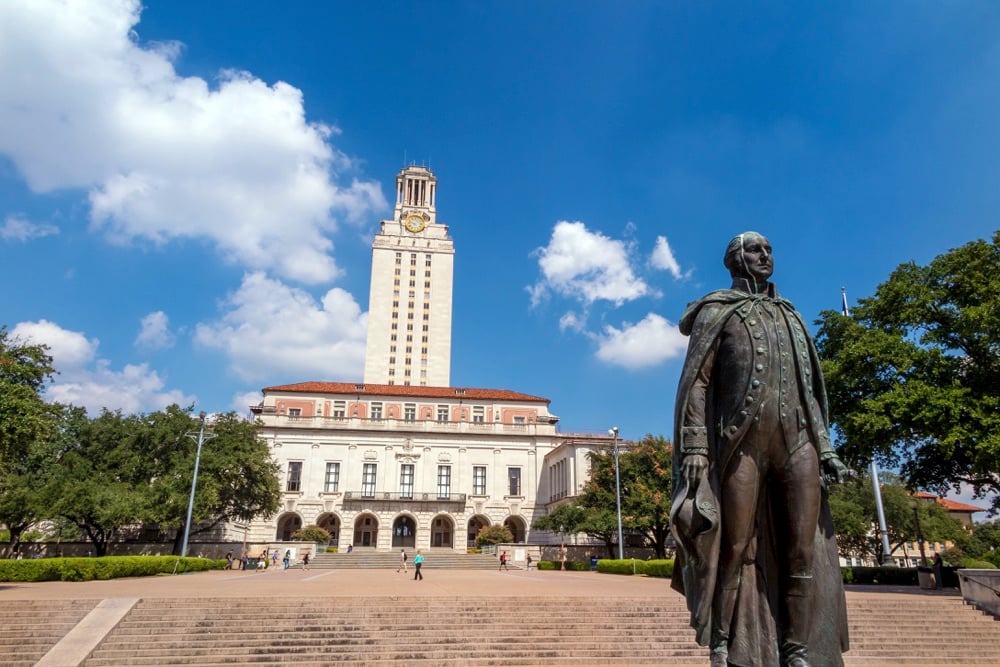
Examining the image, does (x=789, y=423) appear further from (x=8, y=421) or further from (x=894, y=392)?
(x=8, y=421)

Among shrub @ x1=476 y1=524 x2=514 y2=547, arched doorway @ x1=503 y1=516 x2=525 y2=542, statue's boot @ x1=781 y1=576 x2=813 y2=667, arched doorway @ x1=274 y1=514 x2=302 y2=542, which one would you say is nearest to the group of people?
shrub @ x1=476 y1=524 x2=514 y2=547

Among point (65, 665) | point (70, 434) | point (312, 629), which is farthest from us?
point (70, 434)

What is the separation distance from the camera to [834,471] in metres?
4.15

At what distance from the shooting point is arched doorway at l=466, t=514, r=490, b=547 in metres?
64.2

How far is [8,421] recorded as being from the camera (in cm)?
1856

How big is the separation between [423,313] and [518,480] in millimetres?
34542

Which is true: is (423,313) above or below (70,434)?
above

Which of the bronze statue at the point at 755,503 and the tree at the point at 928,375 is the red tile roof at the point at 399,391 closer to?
the tree at the point at 928,375

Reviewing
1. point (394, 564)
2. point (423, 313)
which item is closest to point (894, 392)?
point (394, 564)

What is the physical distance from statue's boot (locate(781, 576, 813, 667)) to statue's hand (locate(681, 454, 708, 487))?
87 centimetres

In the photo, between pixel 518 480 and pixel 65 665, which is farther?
pixel 518 480

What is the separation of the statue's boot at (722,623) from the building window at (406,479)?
202 feet

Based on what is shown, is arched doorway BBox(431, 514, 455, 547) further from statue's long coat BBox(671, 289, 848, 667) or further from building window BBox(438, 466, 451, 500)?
statue's long coat BBox(671, 289, 848, 667)

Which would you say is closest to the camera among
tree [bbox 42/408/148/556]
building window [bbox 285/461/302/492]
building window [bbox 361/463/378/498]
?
tree [bbox 42/408/148/556]
